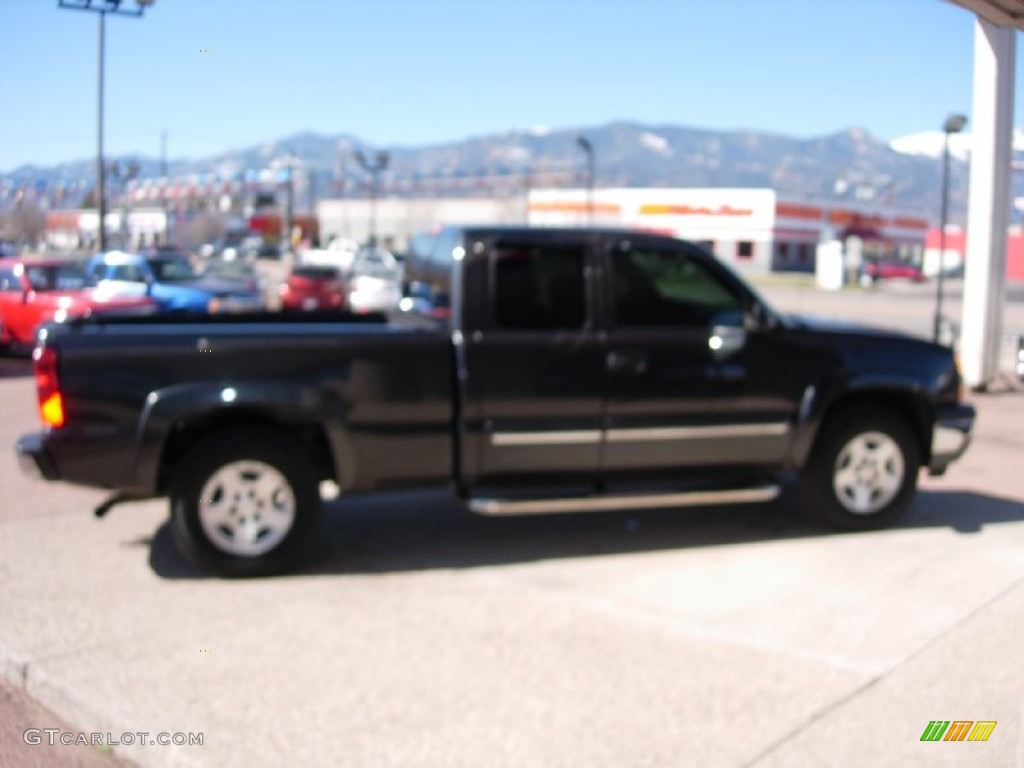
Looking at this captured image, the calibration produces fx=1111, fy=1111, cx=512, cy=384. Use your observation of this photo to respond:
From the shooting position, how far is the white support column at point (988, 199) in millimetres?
12406

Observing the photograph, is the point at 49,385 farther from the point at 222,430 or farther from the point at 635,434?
the point at 635,434

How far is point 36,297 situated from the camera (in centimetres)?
1747

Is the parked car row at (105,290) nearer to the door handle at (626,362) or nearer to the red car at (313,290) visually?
the red car at (313,290)

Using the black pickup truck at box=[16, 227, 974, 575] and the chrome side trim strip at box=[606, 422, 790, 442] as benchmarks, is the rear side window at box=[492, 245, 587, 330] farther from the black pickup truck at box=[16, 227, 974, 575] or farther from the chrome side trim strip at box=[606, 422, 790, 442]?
the chrome side trim strip at box=[606, 422, 790, 442]

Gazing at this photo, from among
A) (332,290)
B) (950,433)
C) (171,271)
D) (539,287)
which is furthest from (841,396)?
(332,290)

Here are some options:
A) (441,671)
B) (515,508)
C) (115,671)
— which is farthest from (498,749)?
(515,508)

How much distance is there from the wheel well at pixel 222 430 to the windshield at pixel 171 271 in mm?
14564

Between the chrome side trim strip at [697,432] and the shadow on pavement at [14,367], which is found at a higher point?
the chrome side trim strip at [697,432]

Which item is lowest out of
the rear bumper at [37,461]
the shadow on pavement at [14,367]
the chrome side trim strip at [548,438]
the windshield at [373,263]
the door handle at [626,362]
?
the shadow on pavement at [14,367]

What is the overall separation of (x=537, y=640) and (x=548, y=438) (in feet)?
4.86

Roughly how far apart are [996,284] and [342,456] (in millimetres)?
9785

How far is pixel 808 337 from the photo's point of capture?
22.4 feet

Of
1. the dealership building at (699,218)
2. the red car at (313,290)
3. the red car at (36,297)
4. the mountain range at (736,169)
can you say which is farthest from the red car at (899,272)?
the red car at (36,297)

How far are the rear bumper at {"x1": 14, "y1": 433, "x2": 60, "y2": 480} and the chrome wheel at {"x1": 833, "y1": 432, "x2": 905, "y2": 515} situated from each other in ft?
15.0
